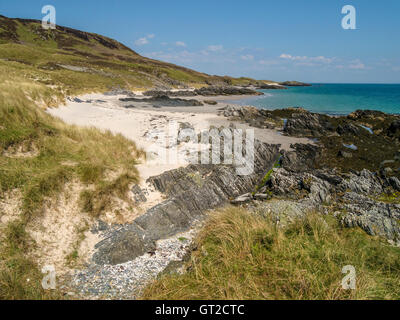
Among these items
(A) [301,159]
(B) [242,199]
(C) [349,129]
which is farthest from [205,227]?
(C) [349,129]

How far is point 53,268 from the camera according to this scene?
550 centimetres

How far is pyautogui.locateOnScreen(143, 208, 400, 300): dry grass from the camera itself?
4070 mm

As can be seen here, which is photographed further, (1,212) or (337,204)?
(337,204)

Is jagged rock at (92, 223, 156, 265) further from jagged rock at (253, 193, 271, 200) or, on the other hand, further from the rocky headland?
jagged rock at (253, 193, 271, 200)

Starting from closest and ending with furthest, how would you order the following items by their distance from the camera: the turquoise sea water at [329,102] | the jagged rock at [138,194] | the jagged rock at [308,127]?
1. the jagged rock at [138,194]
2. the jagged rock at [308,127]
3. the turquoise sea water at [329,102]

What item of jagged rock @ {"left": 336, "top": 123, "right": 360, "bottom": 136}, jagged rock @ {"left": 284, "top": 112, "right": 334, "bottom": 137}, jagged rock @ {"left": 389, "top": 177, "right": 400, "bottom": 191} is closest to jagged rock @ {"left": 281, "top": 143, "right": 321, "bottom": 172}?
jagged rock @ {"left": 389, "top": 177, "right": 400, "bottom": 191}

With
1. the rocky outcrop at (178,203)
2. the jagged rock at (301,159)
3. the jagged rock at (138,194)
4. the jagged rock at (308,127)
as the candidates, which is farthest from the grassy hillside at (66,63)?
the jagged rock at (301,159)

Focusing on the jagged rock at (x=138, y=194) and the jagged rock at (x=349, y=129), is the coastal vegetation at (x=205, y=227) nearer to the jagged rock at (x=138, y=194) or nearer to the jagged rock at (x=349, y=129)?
the jagged rock at (x=138, y=194)

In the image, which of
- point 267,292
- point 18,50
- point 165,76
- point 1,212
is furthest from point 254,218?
point 165,76

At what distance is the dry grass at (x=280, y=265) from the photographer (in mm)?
4070

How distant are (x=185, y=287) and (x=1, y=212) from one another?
554 centimetres

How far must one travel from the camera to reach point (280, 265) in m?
4.65

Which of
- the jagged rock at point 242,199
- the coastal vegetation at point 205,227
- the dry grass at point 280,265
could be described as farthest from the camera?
the jagged rock at point 242,199
